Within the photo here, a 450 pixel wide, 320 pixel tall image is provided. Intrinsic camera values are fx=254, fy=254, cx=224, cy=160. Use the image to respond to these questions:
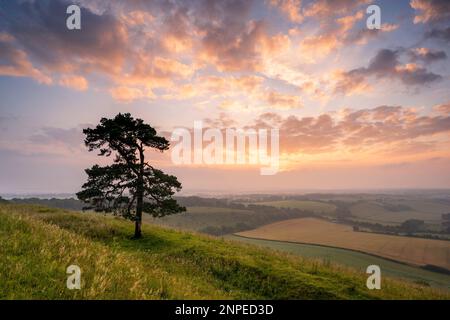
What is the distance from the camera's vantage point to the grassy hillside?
19.1 ft

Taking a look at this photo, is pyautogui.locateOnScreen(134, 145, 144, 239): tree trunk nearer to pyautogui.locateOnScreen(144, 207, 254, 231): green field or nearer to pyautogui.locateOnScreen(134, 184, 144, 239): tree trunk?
pyautogui.locateOnScreen(134, 184, 144, 239): tree trunk

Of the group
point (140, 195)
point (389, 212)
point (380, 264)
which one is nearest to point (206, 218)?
point (380, 264)

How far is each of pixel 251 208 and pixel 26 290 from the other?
14505 cm

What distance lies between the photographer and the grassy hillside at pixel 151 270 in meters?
5.82

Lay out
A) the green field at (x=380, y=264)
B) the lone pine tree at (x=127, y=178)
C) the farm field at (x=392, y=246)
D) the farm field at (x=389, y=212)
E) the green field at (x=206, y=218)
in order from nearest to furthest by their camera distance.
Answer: the lone pine tree at (x=127, y=178)
the green field at (x=380, y=264)
the farm field at (x=392, y=246)
the green field at (x=206, y=218)
the farm field at (x=389, y=212)

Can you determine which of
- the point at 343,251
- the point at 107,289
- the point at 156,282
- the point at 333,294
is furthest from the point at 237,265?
the point at 343,251

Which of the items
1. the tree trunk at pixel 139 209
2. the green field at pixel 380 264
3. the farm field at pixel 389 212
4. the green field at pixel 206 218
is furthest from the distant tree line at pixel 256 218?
the tree trunk at pixel 139 209

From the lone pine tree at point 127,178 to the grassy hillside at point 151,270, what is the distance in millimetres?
2620

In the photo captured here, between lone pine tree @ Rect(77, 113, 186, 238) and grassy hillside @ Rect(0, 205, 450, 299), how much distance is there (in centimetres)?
262

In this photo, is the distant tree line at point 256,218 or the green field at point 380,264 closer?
the green field at point 380,264

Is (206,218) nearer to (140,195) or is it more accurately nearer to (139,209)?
(139,209)

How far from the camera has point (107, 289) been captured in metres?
5.95

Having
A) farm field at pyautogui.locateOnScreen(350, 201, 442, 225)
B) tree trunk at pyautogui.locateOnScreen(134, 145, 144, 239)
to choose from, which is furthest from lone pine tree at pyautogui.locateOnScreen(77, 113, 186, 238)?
farm field at pyautogui.locateOnScreen(350, 201, 442, 225)

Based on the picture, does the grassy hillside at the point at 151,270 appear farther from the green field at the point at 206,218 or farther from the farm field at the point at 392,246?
the green field at the point at 206,218
